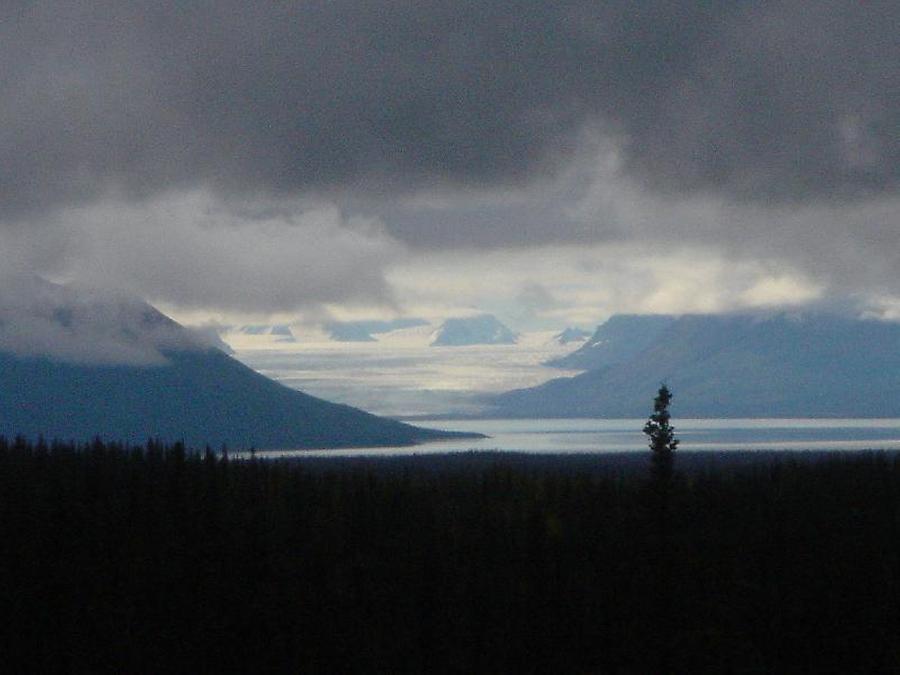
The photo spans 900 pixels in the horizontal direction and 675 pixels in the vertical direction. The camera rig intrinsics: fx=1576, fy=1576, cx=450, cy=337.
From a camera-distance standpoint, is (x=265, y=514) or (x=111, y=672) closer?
(x=111, y=672)

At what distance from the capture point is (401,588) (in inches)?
5197

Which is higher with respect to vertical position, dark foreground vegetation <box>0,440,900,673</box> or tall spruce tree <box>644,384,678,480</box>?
tall spruce tree <box>644,384,678,480</box>

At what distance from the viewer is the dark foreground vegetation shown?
120 metres

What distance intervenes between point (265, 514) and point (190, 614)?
84.2 feet

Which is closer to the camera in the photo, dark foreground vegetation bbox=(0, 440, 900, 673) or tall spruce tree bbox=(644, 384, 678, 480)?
tall spruce tree bbox=(644, 384, 678, 480)

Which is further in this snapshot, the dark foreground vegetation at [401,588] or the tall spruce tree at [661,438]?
the dark foreground vegetation at [401,588]

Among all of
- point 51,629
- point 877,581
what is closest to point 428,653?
point 51,629

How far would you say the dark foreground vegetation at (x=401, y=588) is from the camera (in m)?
120

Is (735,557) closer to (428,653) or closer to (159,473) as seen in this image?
(428,653)

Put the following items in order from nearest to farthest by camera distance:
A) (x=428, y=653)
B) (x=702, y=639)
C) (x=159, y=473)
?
(x=702, y=639), (x=428, y=653), (x=159, y=473)

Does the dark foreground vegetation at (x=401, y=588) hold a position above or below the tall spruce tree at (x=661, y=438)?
below

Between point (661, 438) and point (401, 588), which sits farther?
point (401, 588)

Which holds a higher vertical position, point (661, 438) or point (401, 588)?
point (661, 438)

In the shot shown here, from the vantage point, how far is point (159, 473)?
156500mm
